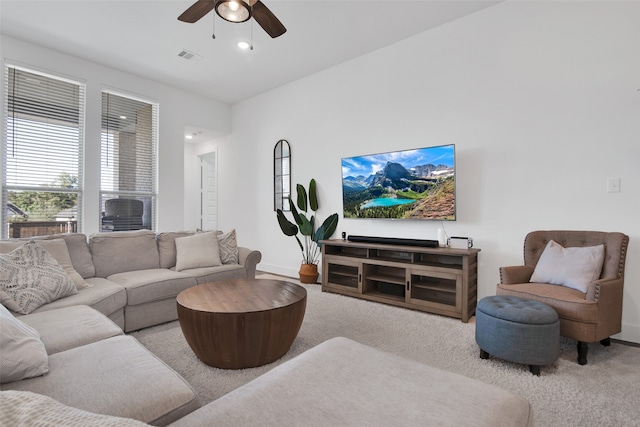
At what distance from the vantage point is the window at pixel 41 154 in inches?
147

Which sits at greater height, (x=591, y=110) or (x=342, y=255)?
(x=591, y=110)

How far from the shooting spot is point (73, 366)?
50.3 inches

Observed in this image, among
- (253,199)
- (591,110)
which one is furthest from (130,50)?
(591,110)

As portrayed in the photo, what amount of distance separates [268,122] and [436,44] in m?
2.88

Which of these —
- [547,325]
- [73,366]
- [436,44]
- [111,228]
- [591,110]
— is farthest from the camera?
[111,228]

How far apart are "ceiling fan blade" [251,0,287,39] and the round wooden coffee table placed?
2133 mm

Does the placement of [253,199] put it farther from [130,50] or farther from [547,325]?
[547,325]

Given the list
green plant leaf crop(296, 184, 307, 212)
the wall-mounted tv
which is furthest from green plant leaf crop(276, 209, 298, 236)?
the wall-mounted tv

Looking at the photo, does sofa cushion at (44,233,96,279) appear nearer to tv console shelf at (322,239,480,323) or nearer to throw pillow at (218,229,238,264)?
throw pillow at (218,229,238,264)

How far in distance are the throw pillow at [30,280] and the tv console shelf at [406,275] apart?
2.63 meters

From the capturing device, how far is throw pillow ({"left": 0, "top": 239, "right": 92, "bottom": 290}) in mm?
2487

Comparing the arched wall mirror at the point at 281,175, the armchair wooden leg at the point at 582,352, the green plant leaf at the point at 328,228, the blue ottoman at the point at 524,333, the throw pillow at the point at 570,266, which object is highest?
the arched wall mirror at the point at 281,175

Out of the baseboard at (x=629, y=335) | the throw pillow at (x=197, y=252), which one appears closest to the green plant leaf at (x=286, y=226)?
the throw pillow at (x=197, y=252)

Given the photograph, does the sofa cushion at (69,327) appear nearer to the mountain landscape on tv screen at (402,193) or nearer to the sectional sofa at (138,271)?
the sectional sofa at (138,271)
